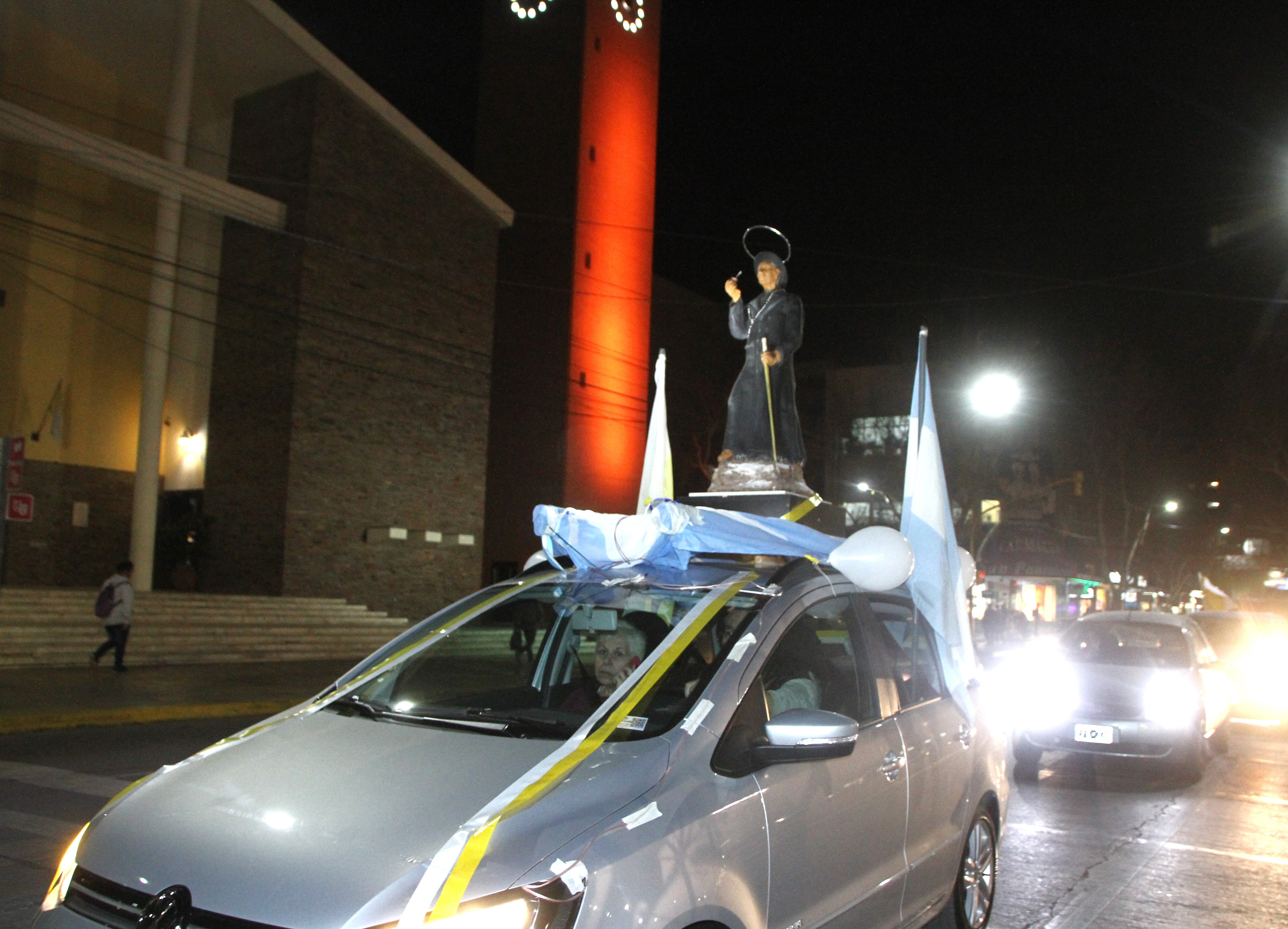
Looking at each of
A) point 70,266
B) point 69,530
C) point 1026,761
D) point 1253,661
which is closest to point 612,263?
point 70,266

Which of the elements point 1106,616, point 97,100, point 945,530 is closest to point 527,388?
point 97,100

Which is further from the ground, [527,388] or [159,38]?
[159,38]

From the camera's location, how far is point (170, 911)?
2.44 meters

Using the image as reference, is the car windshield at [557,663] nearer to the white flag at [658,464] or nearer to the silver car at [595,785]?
the silver car at [595,785]

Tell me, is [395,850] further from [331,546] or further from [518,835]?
[331,546]

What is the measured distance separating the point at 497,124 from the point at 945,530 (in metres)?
Result: 35.6

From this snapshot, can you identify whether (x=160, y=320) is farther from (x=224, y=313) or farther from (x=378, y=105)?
(x=378, y=105)

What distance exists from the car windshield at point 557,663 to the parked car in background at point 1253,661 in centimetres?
1211

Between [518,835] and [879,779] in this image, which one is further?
[879,779]

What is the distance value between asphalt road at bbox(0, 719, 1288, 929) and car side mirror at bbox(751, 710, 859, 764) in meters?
2.08

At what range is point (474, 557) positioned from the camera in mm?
29344

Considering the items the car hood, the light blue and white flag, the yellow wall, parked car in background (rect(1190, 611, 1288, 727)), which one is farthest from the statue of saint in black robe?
the yellow wall

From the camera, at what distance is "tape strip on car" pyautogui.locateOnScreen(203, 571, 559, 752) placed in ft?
11.6

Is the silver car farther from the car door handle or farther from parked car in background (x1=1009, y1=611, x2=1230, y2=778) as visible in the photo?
parked car in background (x1=1009, y1=611, x2=1230, y2=778)
